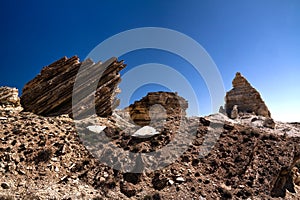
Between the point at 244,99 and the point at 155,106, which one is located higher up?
the point at 244,99

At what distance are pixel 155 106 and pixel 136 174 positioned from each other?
48.0ft

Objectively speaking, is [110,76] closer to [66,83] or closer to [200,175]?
[66,83]

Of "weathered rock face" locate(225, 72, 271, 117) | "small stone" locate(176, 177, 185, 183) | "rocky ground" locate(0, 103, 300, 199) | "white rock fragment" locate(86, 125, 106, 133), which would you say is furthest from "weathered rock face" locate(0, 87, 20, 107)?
→ "weathered rock face" locate(225, 72, 271, 117)

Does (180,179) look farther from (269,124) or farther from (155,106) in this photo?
(269,124)

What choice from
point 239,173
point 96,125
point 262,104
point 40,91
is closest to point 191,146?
point 239,173

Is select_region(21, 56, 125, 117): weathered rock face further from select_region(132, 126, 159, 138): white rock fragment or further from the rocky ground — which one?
select_region(132, 126, 159, 138): white rock fragment

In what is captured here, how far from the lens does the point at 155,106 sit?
27234 millimetres

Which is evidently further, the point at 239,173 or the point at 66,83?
the point at 66,83

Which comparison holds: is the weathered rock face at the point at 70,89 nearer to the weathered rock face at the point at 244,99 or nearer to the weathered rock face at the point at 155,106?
the weathered rock face at the point at 155,106

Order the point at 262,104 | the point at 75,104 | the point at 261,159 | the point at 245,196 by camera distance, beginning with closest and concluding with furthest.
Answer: the point at 245,196, the point at 261,159, the point at 75,104, the point at 262,104

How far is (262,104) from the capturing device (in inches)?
1581

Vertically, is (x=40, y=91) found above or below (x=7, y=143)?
above

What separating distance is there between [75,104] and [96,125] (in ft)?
19.7

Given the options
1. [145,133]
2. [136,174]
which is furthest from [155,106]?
[136,174]
